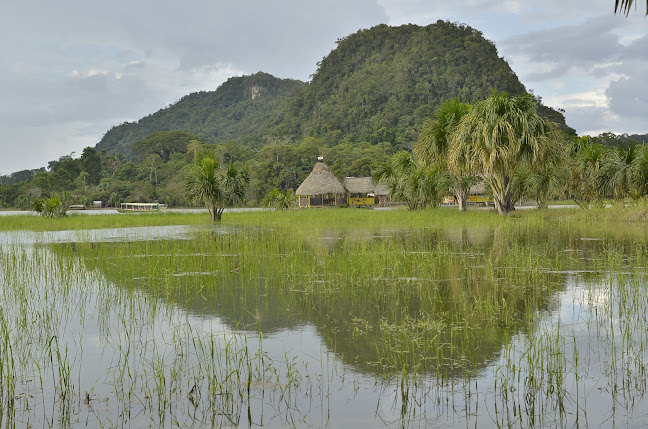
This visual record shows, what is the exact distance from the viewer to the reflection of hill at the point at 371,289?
5074 mm

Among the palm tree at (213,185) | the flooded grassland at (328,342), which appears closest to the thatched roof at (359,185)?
the palm tree at (213,185)

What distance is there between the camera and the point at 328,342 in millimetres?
5227

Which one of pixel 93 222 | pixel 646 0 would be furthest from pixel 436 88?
pixel 646 0

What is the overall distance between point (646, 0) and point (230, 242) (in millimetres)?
11129

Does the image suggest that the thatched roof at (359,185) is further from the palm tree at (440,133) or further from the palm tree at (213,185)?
the palm tree at (213,185)

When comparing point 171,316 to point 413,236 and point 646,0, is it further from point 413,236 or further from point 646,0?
point 413,236

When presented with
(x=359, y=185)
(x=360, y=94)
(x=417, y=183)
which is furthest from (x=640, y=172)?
(x=360, y=94)

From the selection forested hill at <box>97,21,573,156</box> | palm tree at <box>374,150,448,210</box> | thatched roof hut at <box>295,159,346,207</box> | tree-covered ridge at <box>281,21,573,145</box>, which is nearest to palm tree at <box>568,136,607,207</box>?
palm tree at <box>374,150,448,210</box>

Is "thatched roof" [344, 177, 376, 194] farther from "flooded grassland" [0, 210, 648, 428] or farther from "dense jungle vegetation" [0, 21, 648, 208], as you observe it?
"flooded grassland" [0, 210, 648, 428]

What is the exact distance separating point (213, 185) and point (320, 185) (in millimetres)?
27445

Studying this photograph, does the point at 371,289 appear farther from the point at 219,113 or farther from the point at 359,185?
the point at 219,113

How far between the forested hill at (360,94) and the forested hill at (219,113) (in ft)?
0.83

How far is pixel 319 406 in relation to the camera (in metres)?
3.81

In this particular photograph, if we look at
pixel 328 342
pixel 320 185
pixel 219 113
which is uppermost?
pixel 219 113
